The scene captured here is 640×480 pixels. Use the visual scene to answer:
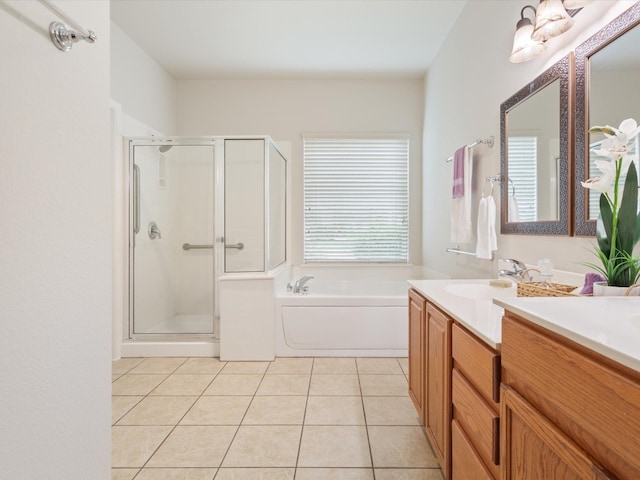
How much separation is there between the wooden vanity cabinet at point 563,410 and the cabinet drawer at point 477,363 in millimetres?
40

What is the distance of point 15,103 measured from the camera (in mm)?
760

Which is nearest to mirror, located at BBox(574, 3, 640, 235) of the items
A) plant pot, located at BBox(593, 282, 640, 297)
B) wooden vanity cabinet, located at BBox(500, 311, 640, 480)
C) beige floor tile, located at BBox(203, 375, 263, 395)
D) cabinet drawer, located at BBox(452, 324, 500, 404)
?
plant pot, located at BBox(593, 282, 640, 297)

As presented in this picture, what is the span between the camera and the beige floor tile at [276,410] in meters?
1.79

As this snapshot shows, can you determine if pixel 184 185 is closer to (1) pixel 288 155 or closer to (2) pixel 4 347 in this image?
(1) pixel 288 155

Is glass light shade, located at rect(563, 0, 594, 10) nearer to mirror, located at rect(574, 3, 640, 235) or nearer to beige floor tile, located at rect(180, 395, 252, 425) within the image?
mirror, located at rect(574, 3, 640, 235)

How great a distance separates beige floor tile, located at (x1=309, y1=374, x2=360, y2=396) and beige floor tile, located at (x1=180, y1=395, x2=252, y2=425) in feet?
1.49

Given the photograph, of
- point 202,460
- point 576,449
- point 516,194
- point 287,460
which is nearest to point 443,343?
point 576,449

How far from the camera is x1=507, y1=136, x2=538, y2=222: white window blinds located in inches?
64.1

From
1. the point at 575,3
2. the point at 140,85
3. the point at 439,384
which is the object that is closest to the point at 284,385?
the point at 439,384

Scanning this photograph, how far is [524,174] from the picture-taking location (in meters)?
1.71

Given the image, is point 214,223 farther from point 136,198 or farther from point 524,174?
point 524,174

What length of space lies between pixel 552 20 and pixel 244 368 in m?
2.73

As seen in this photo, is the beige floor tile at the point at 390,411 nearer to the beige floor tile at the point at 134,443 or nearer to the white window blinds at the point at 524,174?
the beige floor tile at the point at 134,443

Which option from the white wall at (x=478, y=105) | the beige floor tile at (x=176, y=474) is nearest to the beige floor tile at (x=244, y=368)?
the beige floor tile at (x=176, y=474)
